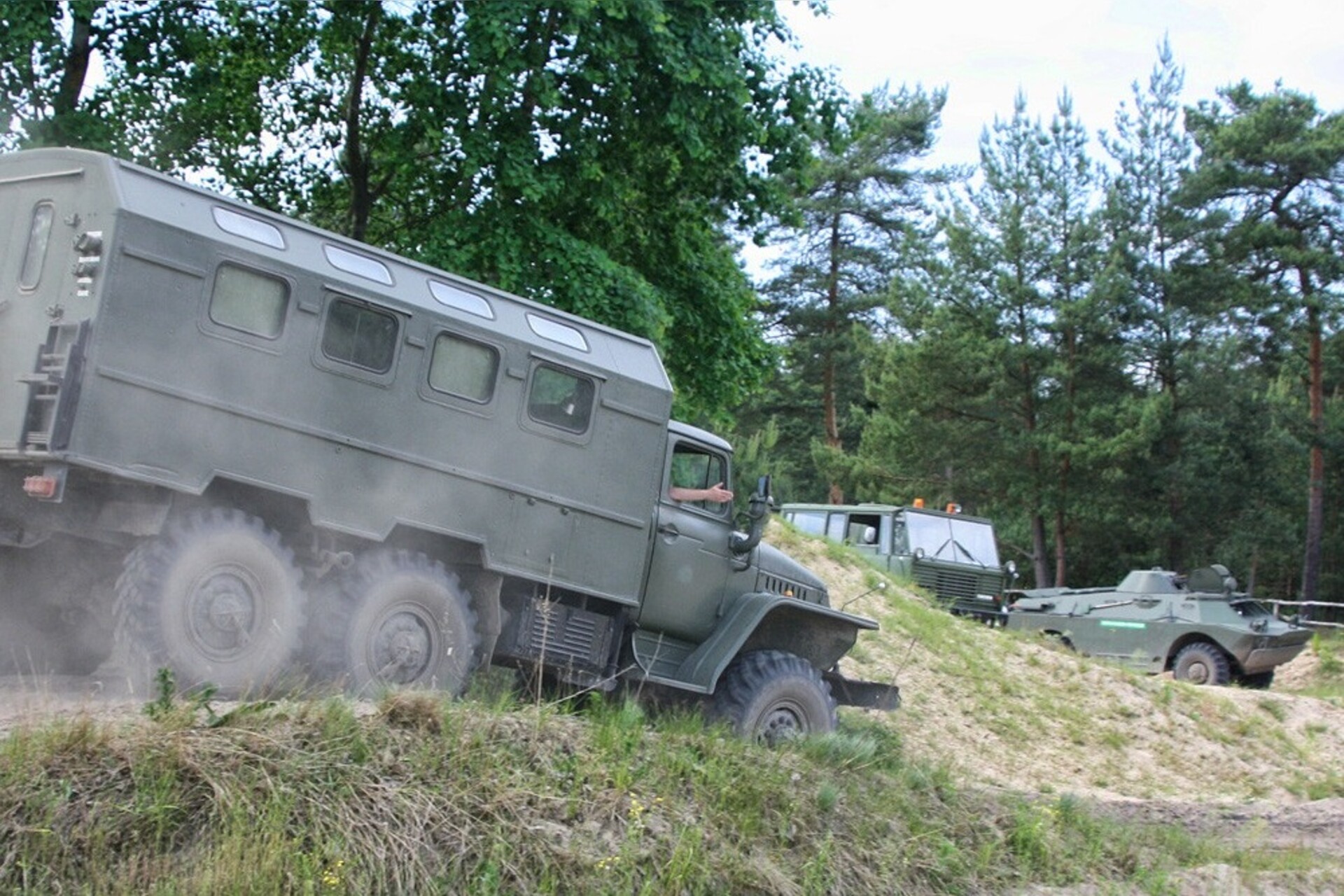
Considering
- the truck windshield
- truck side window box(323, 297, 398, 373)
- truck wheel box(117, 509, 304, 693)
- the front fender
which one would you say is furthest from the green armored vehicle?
truck wheel box(117, 509, 304, 693)

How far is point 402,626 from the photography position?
959cm

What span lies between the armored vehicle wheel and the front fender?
12.9 m

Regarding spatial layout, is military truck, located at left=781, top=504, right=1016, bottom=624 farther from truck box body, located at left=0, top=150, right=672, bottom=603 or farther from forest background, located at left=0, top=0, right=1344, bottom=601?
truck box body, located at left=0, top=150, right=672, bottom=603

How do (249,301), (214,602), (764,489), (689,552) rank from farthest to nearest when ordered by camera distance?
(689,552) < (764,489) < (249,301) < (214,602)

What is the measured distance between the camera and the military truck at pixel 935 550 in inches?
976

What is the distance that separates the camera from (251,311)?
8938mm

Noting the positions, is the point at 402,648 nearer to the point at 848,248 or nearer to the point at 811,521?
the point at 811,521

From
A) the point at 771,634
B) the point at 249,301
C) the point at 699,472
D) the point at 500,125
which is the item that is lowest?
the point at 771,634

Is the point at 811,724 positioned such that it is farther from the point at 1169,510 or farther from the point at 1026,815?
the point at 1169,510

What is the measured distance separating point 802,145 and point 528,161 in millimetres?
3618

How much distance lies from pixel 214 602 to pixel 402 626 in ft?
4.06

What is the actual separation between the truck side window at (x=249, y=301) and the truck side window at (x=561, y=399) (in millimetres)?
Result: 1767

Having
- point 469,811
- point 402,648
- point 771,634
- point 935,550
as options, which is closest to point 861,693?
point 771,634

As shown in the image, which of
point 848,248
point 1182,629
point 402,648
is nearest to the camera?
point 402,648
